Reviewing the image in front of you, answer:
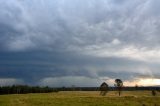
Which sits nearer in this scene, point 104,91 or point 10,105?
point 10,105

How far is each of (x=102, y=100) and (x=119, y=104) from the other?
901 cm

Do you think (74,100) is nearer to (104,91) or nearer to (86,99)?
(86,99)

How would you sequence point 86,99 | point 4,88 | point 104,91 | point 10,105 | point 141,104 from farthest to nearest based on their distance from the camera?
1. point 4,88
2. point 104,91
3. point 86,99
4. point 141,104
5. point 10,105

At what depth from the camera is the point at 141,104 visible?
9288 centimetres

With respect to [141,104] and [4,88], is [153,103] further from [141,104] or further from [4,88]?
[4,88]

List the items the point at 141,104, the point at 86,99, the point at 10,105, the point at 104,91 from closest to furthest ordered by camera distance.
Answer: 1. the point at 10,105
2. the point at 141,104
3. the point at 86,99
4. the point at 104,91

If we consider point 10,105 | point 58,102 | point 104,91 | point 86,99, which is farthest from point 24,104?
point 104,91

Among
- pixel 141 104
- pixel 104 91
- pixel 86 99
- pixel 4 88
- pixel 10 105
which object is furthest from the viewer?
pixel 4 88

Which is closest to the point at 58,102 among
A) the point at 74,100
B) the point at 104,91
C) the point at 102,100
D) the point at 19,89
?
the point at 74,100

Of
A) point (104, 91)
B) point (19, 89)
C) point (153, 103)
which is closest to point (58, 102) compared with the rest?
point (153, 103)

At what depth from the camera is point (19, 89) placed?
199125mm

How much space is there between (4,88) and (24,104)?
367 ft

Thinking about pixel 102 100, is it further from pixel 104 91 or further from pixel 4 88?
pixel 4 88

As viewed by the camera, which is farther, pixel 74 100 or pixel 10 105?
pixel 74 100
